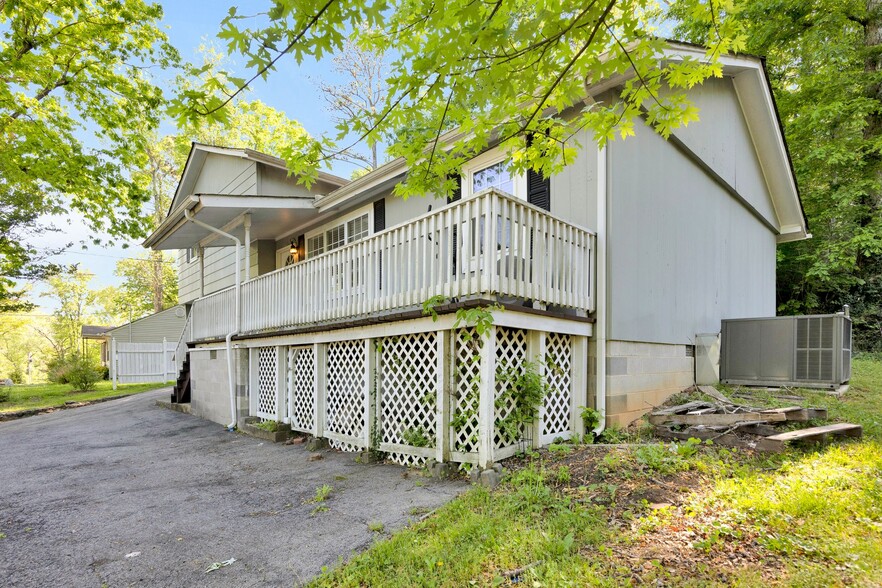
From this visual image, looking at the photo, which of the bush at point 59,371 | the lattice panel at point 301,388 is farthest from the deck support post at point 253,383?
the bush at point 59,371

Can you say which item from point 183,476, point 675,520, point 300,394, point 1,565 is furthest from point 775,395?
point 1,565

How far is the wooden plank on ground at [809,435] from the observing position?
13.8 ft

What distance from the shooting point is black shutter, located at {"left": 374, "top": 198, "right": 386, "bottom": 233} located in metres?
9.59

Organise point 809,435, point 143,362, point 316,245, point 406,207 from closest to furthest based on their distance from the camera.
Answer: point 809,435 → point 406,207 → point 316,245 → point 143,362

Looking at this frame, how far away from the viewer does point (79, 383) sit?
53.4 ft

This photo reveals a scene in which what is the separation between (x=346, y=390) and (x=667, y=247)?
5.42m

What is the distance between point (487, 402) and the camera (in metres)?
4.62

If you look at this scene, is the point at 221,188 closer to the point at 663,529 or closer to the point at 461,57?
the point at 461,57

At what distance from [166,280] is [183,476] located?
98.3ft

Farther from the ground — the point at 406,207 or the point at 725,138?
the point at 725,138

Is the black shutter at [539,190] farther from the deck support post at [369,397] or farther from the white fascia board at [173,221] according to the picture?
the white fascia board at [173,221]

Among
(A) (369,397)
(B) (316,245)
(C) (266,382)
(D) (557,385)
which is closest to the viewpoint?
(D) (557,385)

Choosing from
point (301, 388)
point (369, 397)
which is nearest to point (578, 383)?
point (369, 397)

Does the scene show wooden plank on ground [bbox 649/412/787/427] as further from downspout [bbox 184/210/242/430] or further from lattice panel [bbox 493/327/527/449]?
downspout [bbox 184/210/242/430]
